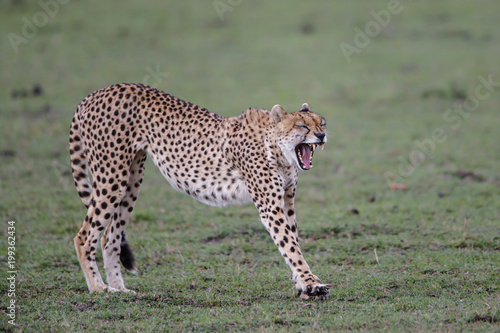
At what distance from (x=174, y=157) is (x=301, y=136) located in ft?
4.38

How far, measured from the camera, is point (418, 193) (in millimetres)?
10031

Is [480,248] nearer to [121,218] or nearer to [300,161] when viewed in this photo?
[300,161]

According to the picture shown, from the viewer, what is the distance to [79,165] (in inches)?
271

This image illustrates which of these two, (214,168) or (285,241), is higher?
(214,168)

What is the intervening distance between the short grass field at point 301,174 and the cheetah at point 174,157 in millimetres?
577

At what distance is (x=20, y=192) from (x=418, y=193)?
18.6 ft

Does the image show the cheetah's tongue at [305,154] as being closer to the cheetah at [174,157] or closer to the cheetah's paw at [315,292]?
the cheetah at [174,157]

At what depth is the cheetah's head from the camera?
19.7 ft

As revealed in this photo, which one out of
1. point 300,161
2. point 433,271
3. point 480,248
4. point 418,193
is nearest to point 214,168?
point 300,161

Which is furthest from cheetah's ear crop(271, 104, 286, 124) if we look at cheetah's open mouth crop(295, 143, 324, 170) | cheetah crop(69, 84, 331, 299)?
cheetah's open mouth crop(295, 143, 324, 170)

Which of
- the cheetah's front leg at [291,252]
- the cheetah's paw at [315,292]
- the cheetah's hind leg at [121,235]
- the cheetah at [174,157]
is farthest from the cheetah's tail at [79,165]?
the cheetah's paw at [315,292]

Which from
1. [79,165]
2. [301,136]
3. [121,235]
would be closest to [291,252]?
[301,136]

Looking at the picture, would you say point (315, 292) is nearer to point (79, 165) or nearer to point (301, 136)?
point (301, 136)

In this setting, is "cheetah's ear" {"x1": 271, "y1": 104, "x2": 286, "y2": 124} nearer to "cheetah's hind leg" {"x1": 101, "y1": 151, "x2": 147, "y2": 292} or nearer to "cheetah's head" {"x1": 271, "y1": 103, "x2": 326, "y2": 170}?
"cheetah's head" {"x1": 271, "y1": 103, "x2": 326, "y2": 170}
